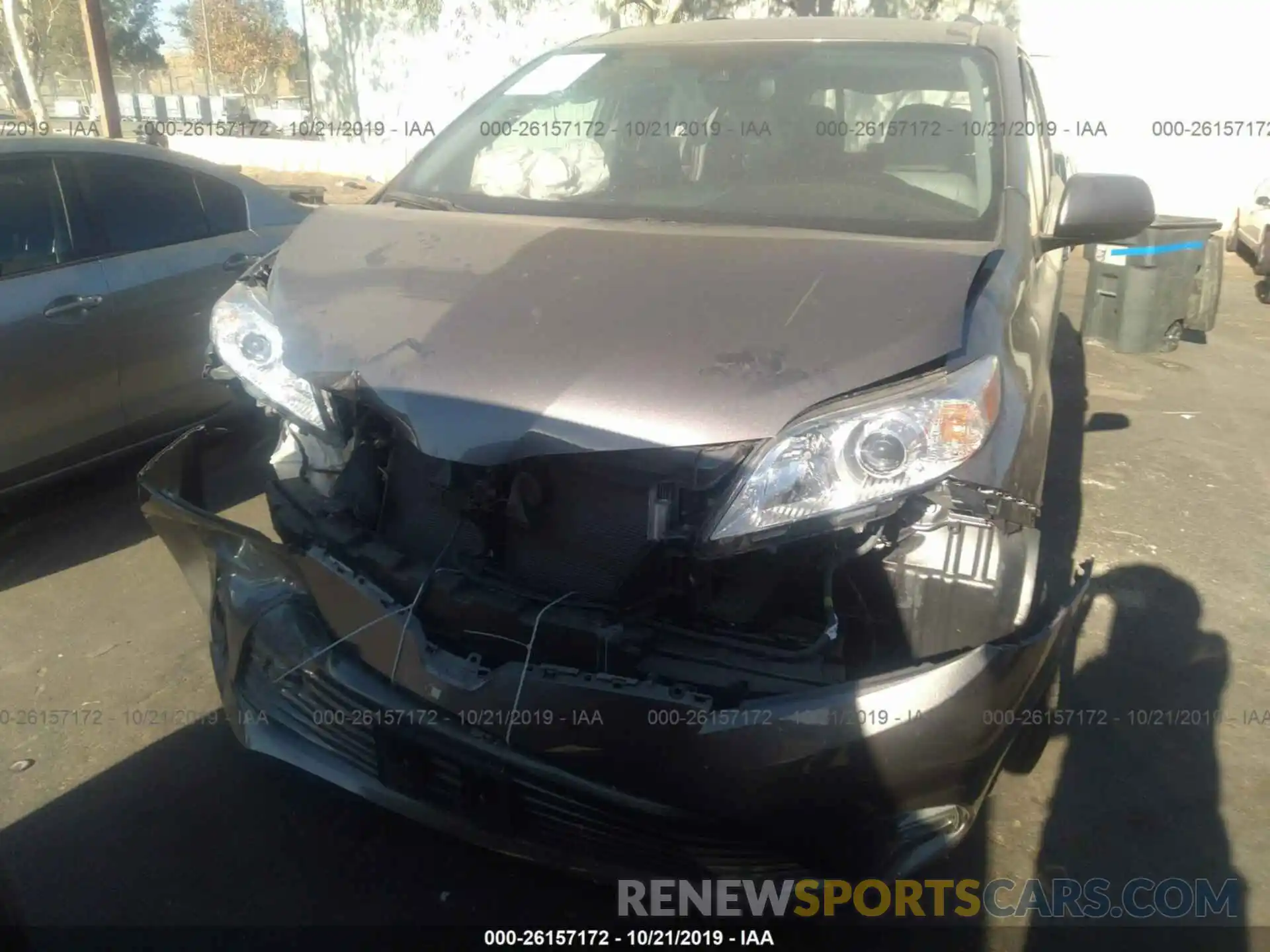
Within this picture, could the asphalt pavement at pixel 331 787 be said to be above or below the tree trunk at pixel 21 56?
below

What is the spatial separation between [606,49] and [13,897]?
3.09 meters

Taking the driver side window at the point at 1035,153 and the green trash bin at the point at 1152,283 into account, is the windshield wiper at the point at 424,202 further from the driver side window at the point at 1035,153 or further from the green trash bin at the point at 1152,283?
the green trash bin at the point at 1152,283

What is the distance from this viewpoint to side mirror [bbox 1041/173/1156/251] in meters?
2.85

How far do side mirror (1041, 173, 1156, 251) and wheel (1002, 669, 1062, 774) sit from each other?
4.59ft

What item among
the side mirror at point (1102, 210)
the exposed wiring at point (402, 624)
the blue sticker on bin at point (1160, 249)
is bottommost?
the blue sticker on bin at point (1160, 249)

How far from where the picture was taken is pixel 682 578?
2.01 m

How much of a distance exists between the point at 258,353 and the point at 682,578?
126 centimetres

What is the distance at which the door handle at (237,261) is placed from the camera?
4.49 m

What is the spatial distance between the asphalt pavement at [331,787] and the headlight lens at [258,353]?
1058mm

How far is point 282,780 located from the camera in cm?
273

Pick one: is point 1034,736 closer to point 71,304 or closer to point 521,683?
point 521,683

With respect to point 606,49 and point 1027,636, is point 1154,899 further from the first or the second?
point 606,49

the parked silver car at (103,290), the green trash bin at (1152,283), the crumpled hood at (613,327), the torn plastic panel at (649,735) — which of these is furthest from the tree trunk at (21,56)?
the torn plastic panel at (649,735)

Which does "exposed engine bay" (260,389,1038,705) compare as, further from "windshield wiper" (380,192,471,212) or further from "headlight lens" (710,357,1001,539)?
"windshield wiper" (380,192,471,212)
